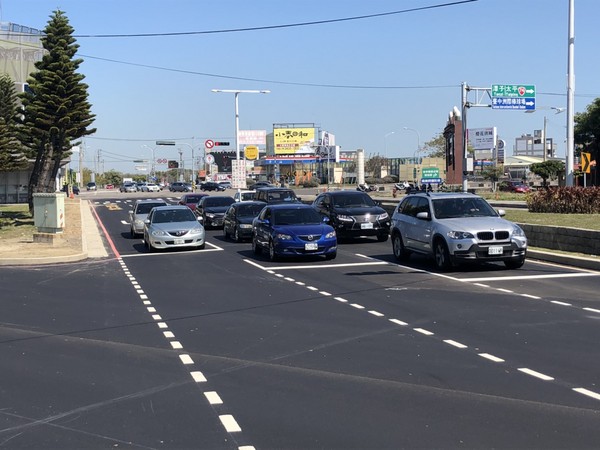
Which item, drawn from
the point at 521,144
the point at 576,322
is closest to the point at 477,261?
the point at 576,322

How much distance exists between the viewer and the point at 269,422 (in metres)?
5.56

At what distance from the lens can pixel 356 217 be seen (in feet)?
73.8

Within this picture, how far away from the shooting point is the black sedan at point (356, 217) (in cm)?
2239

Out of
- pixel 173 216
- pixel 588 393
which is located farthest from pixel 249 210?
pixel 588 393

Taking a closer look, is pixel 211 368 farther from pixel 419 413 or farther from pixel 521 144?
pixel 521 144

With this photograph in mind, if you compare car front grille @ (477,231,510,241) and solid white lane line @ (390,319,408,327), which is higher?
car front grille @ (477,231,510,241)

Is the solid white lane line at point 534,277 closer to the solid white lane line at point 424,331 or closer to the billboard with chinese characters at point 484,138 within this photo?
the solid white lane line at point 424,331

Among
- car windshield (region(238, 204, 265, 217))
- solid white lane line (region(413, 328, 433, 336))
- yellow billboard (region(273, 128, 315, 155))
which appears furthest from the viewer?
yellow billboard (region(273, 128, 315, 155))

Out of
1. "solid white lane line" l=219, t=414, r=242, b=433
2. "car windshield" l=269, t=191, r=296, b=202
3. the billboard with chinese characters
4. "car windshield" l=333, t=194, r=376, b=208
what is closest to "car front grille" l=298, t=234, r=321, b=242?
"car windshield" l=333, t=194, r=376, b=208

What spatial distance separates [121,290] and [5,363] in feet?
Answer: 19.6

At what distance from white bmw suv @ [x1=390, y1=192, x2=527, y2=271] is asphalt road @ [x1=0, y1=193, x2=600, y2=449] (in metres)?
0.57

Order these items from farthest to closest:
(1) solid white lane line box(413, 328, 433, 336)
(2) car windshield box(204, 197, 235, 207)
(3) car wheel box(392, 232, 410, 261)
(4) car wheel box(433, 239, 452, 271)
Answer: (2) car windshield box(204, 197, 235, 207) → (3) car wheel box(392, 232, 410, 261) → (4) car wheel box(433, 239, 452, 271) → (1) solid white lane line box(413, 328, 433, 336)

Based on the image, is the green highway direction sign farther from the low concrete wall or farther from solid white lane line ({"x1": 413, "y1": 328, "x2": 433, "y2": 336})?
solid white lane line ({"x1": 413, "y1": 328, "x2": 433, "y2": 336})

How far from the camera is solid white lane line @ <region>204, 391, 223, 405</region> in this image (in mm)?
6148
